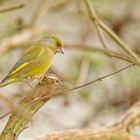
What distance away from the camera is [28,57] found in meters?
3.57

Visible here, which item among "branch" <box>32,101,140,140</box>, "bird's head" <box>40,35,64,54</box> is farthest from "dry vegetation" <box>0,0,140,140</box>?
"bird's head" <box>40,35,64,54</box>

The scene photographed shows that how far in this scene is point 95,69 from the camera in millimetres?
6293

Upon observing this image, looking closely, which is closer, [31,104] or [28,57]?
[31,104]

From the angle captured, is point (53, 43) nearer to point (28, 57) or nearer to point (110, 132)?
point (28, 57)

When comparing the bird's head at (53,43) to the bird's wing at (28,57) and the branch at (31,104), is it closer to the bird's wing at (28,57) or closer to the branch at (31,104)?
the bird's wing at (28,57)

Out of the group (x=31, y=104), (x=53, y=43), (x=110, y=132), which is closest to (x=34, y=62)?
(x=53, y=43)

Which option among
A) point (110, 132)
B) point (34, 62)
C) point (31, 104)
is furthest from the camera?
point (110, 132)

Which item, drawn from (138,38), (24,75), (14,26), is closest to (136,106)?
(24,75)

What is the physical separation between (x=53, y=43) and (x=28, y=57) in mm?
179

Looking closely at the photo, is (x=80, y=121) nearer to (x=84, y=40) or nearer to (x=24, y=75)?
(x=84, y=40)

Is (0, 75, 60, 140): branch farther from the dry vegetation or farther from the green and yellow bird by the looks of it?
the dry vegetation

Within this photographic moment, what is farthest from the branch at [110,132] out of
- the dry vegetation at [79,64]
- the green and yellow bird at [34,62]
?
the green and yellow bird at [34,62]

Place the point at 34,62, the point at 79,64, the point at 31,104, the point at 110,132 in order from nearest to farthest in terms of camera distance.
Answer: the point at 31,104
the point at 34,62
the point at 110,132
the point at 79,64

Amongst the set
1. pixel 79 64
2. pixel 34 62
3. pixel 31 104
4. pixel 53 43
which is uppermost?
pixel 79 64
